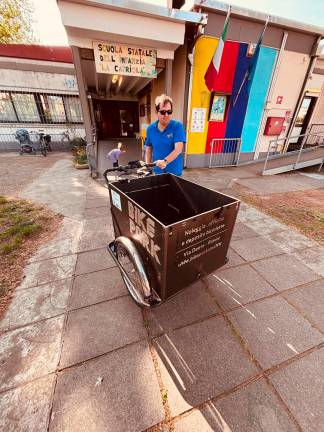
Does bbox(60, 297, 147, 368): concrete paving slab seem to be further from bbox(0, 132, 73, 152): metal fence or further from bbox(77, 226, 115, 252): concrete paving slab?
bbox(0, 132, 73, 152): metal fence

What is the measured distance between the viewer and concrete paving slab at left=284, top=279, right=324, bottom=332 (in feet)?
6.34

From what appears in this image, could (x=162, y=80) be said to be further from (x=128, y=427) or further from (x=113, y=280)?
(x=128, y=427)

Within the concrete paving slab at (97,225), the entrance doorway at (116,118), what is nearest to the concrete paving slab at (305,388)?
the concrete paving slab at (97,225)

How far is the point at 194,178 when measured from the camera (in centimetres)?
629

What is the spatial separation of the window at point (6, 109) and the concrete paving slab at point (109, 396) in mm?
14169

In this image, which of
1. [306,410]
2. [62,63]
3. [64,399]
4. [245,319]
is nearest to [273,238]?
[245,319]

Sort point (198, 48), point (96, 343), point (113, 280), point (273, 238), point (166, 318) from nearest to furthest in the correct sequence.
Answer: point (96, 343) → point (166, 318) → point (113, 280) → point (273, 238) → point (198, 48)

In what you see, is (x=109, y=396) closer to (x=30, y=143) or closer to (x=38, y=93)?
(x=30, y=143)

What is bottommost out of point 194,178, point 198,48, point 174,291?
point 194,178

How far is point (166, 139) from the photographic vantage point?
8.45 ft

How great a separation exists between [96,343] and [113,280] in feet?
2.39

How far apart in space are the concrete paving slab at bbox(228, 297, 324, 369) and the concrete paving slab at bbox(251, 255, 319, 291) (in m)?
0.33

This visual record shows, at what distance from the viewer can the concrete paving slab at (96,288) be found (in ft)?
6.72

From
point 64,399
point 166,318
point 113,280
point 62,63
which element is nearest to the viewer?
point 64,399
